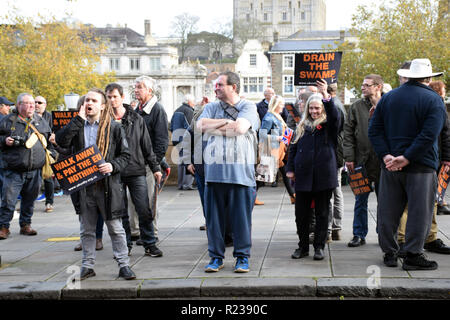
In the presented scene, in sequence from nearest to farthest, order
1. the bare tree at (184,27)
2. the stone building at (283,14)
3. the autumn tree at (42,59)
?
the autumn tree at (42,59) → the bare tree at (184,27) → the stone building at (283,14)

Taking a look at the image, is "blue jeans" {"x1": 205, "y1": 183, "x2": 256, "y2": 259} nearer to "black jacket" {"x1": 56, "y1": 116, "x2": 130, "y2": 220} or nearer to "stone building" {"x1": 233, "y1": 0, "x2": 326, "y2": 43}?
"black jacket" {"x1": 56, "y1": 116, "x2": 130, "y2": 220}

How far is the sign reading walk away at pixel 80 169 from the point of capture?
6.29m

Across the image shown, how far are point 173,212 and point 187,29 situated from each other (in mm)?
104626

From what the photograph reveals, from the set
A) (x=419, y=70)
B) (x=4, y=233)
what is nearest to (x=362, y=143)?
(x=419, y=70)

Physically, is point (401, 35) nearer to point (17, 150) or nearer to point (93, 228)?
point (17, 150)

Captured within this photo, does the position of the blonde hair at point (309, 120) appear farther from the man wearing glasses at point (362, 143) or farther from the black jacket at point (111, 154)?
the black jacket at point (111, 154)

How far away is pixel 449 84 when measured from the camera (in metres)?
30.4

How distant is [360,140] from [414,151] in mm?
1581

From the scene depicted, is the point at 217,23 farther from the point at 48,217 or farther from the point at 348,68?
the point at 48,217

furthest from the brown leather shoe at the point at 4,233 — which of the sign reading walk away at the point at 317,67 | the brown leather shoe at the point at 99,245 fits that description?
the sign reading walk away at the point at 317,67

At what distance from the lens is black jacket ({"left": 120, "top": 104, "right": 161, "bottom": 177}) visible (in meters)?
7.35

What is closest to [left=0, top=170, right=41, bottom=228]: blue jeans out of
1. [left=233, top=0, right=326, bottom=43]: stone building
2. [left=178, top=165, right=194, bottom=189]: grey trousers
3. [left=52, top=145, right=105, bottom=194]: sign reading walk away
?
[left=52, top=145, right=105, bottom=194]: sign reading walk away

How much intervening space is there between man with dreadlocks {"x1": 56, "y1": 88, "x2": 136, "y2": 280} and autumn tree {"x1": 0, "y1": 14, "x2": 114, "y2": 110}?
33.0 metres

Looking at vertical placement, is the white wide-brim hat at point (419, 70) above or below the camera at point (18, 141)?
above
